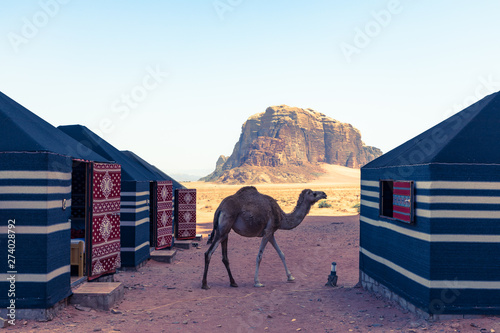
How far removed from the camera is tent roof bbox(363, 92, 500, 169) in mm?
7402

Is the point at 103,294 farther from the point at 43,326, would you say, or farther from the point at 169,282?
the point at 169,282

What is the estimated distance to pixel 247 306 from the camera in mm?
9484

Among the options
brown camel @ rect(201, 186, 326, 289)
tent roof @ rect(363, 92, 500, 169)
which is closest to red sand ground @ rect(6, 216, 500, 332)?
brown camel @ rect(201, 186, 326, 289)

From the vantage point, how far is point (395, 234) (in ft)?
29.0

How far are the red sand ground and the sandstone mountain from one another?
11607 centimetres

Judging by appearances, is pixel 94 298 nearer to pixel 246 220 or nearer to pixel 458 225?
pixel 246 220

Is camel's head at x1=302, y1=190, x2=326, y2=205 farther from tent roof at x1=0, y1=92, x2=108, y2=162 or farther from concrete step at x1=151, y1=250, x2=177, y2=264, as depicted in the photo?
tent roof at x1=0, y1=92, x2=108, y2=162

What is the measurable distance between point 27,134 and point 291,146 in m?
158

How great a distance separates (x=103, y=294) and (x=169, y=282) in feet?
11.7

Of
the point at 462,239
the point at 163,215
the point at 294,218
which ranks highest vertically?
the point at 462,239

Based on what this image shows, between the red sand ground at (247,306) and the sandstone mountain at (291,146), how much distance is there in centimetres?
11607

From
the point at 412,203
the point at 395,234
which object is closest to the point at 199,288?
the point at 395,234

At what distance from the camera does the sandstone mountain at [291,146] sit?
5635 inches

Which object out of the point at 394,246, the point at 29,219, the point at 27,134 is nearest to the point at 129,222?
the point at 29,219
